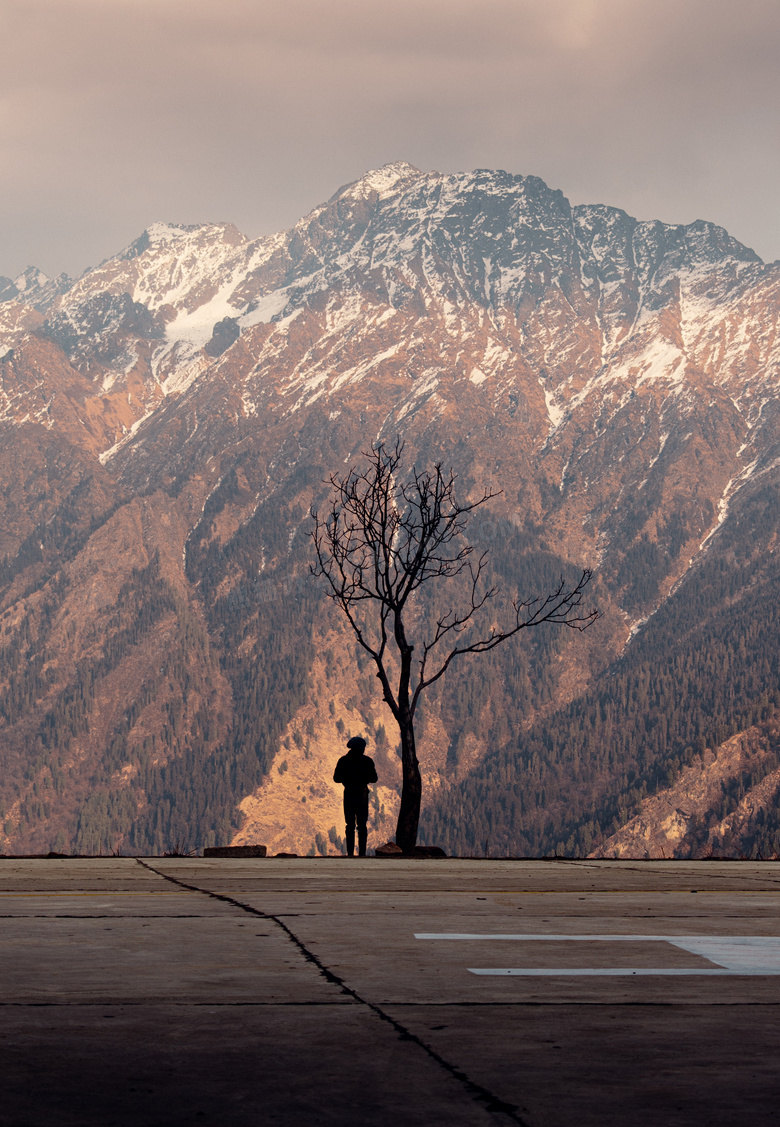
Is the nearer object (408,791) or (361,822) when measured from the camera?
(361,822)

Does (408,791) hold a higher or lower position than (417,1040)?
higher

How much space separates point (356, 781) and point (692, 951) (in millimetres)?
19211

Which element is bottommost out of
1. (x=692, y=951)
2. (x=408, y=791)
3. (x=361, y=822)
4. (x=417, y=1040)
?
(x=417, y=1040)

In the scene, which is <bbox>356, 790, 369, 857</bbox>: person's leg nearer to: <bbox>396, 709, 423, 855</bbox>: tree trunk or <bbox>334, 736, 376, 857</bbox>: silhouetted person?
<bbox>334, 736, 376, 857</bbox>: silhouetted person

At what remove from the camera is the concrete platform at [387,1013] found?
15.0 ft

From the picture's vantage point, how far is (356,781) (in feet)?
88.9

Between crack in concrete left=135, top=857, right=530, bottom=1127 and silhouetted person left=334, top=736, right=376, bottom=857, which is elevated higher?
A: silhouetted person left=334, top=736, right=376, bottom=857

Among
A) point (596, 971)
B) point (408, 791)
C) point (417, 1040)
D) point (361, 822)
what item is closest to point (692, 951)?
point (596, 971)

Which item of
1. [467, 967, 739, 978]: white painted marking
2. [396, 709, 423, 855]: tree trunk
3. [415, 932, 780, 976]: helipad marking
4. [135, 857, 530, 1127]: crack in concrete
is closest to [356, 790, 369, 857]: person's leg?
[396, 709, 423, 855]: tree trunk

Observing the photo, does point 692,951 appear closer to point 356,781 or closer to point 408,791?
point 356,781

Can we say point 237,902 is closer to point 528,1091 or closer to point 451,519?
point 528,1091

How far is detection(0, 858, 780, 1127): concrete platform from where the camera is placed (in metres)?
4.57

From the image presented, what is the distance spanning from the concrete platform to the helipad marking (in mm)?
24

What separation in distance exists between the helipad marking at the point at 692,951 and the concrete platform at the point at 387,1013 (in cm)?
2
